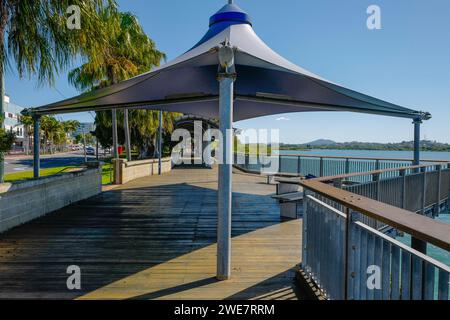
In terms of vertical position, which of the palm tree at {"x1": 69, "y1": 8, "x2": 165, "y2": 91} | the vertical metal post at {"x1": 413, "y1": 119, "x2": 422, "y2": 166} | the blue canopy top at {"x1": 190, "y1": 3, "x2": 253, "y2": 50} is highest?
the palm tree at {"x1": 69, "y1": 8, "x2": 165, "y2": 91}

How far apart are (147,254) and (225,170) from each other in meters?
1.69

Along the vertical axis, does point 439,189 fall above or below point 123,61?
below

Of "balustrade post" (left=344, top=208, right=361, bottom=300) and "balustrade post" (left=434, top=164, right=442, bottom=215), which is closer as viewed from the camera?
"balustrade post" (left=344, top=208, right=361, bottom=300)

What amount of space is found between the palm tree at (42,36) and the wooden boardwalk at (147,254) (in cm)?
202

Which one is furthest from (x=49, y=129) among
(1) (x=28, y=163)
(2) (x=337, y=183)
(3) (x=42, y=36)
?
(2) (x=337, y=183)

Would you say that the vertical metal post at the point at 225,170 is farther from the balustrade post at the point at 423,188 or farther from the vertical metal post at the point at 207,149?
the vertical metal post at the point at 207,149

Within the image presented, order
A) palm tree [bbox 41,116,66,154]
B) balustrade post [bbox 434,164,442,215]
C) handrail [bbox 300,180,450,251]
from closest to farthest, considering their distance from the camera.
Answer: handrail [bbox 300,180,450,251] < balustrade post [bbox 434,164,442,215] < palm tree [bbox 41,116,66,154]

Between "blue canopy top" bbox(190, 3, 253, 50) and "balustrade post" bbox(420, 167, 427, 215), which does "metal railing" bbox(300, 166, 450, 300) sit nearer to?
"blue canopy top" bbox(190, 3, 253, 50)

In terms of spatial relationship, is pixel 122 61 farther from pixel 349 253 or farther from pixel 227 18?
pixel 349 253

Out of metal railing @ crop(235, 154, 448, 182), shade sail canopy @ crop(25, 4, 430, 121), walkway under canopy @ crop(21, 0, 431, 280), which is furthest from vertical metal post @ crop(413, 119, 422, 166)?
metal railing @ crop(235, 154, 448, 182)

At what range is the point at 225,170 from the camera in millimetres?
3354

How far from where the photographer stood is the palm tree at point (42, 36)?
507 centimetres

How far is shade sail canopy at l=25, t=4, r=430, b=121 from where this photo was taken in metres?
4.77

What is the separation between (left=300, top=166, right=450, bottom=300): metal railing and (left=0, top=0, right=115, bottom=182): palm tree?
5.06m
